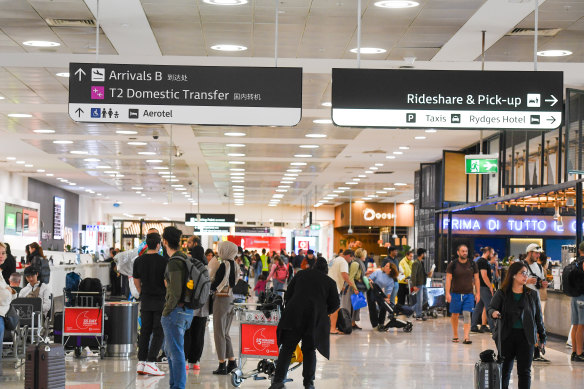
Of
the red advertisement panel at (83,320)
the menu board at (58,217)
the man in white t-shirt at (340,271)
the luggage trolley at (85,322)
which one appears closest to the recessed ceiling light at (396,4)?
the luggage trolley at (85,322)

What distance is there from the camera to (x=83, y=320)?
12195 millimetres

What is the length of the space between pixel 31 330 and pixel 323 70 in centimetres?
546

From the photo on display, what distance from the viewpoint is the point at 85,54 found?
1220 cm

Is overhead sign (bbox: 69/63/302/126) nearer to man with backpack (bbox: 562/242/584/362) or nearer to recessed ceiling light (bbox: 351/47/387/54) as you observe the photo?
recessed ceiling light (bbox: 351/47/387/54)

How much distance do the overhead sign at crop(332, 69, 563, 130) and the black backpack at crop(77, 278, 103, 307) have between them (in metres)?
5.44

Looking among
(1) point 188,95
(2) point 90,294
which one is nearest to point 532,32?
(1) point 188,95

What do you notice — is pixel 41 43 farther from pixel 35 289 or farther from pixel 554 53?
pixel 554 53

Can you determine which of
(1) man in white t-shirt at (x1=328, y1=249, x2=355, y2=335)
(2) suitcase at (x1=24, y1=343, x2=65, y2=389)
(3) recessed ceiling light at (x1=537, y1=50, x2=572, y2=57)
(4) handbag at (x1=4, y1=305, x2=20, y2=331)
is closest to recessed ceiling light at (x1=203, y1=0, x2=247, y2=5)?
(2) suitcase at (x1=24, y1=343, x2=65, y2=389)

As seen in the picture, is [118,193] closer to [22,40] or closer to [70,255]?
[70,255]

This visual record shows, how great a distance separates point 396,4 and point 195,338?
4759mm

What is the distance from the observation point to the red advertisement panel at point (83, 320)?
12.2 meters

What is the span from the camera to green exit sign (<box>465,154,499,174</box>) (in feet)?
56.6

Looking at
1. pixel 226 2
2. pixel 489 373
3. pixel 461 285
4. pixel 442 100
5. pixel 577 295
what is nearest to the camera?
pixel 489 373

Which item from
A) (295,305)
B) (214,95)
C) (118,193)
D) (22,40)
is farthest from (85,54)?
(118,193)
